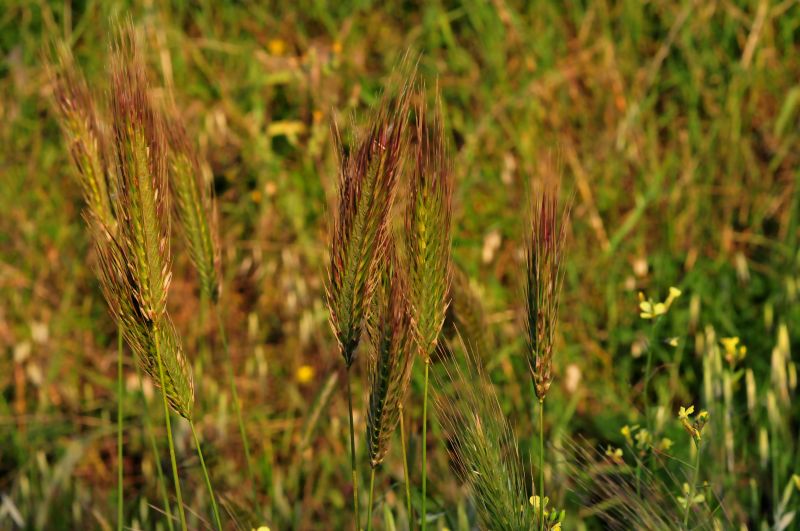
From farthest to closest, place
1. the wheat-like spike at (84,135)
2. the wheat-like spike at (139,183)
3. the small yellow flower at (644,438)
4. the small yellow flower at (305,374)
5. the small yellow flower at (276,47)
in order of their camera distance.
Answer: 1. the small yellow flower at (276,47)
2. the small yellow flower at (305,374)
3. the small yellow flower at (644,438)
4. the wheat-like spike at (84,135)
5. the wheat-like spike at (139,183)

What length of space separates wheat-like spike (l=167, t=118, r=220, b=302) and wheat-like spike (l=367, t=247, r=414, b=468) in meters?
0.42

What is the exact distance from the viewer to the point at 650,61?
3141 millimetres

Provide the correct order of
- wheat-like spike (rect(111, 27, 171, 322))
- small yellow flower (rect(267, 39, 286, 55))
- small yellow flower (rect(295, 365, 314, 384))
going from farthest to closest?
small yellow flower (rect(267, 39, 286, 55)), small yellow flower (rect(295, 365, 314, 384)), wheat-like spike (rect(111, 27, 171, 322))

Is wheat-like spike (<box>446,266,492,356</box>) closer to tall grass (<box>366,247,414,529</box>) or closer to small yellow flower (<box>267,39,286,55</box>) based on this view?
tall grass (<box>366,247,414,529</box>)

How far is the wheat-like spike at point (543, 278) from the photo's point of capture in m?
1.16

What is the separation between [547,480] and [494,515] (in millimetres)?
879

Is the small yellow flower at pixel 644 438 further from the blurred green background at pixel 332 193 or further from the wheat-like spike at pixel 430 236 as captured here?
the blurred green background at pixel 332 193

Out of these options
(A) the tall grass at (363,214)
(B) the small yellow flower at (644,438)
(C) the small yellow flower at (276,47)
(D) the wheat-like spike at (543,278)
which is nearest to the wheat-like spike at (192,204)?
Result: (A) the tall grass at (363,214)

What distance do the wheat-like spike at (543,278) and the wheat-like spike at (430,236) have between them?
0.09m

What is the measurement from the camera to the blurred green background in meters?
2.50

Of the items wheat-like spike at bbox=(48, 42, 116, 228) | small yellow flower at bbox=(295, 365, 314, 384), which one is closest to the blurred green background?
small yellow flower at bbox=(295, 365, 314, 384)

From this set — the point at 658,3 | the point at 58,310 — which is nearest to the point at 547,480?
the point at 58,310

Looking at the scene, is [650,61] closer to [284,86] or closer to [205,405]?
[284,86]

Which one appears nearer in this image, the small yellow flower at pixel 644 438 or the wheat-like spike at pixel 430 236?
the wheat-like spike at pixel 430 236
